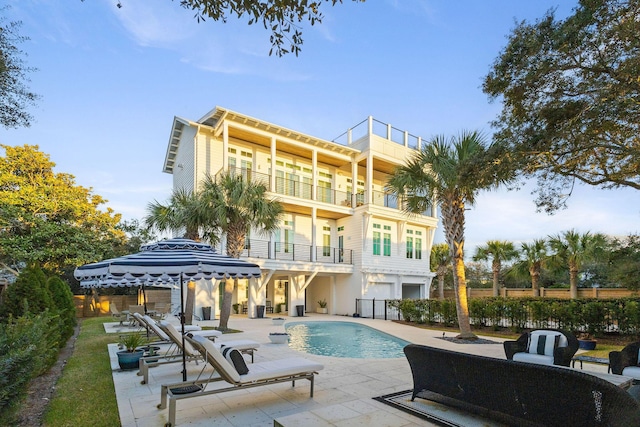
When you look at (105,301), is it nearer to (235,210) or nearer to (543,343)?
(235,210)

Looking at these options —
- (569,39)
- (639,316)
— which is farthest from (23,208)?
(639,316)

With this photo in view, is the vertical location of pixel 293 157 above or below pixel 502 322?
above

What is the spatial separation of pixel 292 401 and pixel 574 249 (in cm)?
2222

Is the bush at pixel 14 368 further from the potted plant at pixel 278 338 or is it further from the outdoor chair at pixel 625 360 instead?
the outdoor chair at pixel 625 360

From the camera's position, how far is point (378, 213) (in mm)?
21641

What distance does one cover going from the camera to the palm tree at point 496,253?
25875mm

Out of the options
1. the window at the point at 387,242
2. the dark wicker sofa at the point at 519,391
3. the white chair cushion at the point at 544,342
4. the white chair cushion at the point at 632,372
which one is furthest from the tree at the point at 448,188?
the window at the point at 387,242

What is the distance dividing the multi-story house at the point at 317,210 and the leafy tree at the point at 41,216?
5.24 m

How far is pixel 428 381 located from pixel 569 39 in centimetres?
640

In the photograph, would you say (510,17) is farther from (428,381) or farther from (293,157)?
(293,157)

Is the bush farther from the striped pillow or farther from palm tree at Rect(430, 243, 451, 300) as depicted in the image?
palm tree at Rect(430, 243, 451, 300)

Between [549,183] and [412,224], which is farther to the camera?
[412,224]

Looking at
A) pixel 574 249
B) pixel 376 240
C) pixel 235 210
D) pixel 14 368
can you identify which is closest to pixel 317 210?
pixel 376 240

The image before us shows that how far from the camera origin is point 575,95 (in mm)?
7488
